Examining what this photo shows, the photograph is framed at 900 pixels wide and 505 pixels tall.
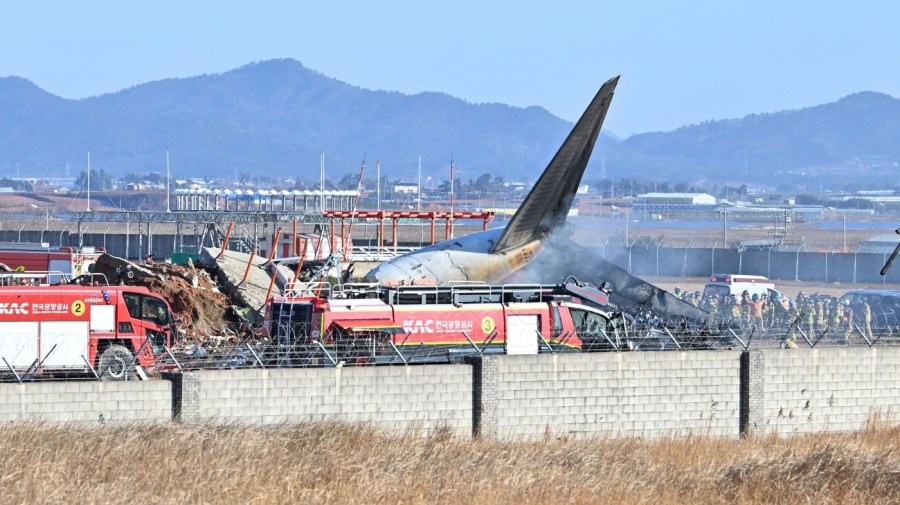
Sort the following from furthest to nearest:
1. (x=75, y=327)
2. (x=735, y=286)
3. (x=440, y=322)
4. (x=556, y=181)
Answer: (x=735, y=286), (x=556, y=181), (x=75, y=327), (x=440, y=322)

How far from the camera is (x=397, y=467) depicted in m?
26.4

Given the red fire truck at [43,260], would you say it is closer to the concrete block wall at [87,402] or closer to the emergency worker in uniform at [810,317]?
the emergency worker in uniform at [810,317]

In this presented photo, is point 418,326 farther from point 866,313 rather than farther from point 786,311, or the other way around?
point 786,311

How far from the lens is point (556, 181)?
49.0 m

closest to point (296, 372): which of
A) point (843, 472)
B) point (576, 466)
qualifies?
point (576, 466)

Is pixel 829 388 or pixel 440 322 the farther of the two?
pixel 829 388

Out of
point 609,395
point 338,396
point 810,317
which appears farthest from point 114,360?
point 810,317

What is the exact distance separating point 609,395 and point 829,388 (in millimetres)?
6080

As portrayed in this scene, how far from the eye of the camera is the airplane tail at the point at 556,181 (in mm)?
48250

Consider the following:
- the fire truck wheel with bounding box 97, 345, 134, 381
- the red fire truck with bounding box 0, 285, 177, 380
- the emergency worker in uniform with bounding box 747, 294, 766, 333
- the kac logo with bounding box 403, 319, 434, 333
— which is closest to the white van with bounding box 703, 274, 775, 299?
the emergency worker in uniform with bounding box 747, 294, 766, 333

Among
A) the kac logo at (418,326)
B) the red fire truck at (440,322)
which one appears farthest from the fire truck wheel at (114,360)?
the kac logo at (418,326)

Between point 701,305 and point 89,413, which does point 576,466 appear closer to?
point 89,413

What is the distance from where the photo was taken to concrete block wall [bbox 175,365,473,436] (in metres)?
28.9

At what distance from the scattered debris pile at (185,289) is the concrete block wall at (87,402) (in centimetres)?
1455
